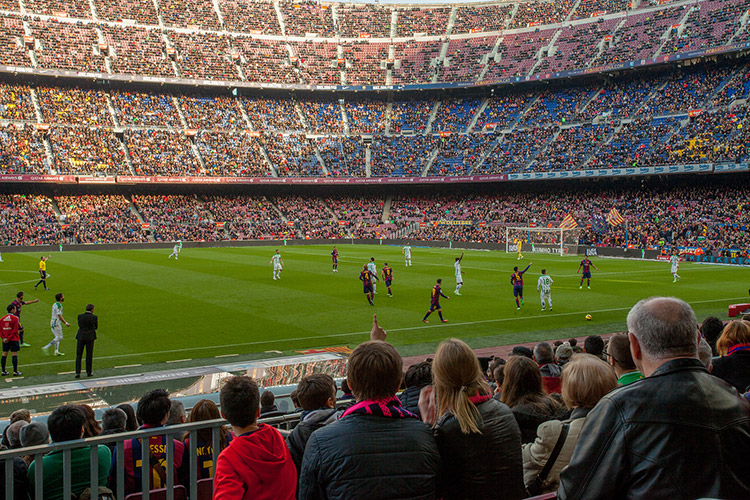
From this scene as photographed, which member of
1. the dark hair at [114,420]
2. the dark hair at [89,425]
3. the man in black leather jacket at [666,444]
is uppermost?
the man in black leather jacket at [666,444]

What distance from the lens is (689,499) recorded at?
2580mm

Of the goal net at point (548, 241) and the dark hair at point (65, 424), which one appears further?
the goal net at point (548, 241)

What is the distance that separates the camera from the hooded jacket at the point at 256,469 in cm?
391

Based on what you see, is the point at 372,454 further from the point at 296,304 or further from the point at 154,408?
the point at 296,304

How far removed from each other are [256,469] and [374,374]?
43.0 inches

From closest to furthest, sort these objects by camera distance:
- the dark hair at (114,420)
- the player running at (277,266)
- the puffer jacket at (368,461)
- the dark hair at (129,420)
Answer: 1. the puffer jacket at (368,461)
2. the dark hair at (114,420)
3. the dark hair at (129,420)
4. the player running at (277,266)

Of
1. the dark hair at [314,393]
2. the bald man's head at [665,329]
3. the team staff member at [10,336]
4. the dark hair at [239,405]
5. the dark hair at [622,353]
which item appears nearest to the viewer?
the bald man's head at [665,329]

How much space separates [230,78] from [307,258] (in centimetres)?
4509

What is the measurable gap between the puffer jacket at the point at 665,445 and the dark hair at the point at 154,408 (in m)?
4.73

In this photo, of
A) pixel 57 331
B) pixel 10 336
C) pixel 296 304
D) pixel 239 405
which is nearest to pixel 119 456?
pixel 239 405

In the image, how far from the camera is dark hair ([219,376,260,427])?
4121mm

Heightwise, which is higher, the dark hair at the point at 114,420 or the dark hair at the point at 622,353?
the dark hair at the point at 622,353

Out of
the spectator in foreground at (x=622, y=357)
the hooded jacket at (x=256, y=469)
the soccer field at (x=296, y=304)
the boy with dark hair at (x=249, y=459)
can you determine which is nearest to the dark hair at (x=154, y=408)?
the boy with dark hair at (x=249, y=459)

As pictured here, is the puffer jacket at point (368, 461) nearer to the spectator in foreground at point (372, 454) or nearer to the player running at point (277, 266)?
the spectator in foreground at point (372, 454)
